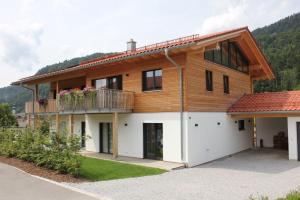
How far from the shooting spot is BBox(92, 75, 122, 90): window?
1803 cm

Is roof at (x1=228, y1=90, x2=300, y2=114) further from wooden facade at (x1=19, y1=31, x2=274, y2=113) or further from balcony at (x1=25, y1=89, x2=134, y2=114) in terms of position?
balcony at (x1=25, y1=89, x2=134, y2=114)

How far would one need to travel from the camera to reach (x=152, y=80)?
16188mm

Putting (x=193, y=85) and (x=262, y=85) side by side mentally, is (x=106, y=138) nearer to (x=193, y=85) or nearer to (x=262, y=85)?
(x=193, y=85)

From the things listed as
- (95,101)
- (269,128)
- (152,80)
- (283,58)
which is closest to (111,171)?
(95,101)

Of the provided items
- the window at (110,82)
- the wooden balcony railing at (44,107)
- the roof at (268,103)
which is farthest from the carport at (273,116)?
the wooden balcony railing at (44,107)

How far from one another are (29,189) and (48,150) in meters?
3.50

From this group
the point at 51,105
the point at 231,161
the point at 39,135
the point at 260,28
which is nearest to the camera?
the point at 39,135

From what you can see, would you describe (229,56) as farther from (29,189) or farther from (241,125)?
(29,189)

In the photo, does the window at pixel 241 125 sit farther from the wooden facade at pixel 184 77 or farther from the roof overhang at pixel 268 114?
the roof overhang at pixel 268 114

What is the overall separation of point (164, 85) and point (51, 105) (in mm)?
9891

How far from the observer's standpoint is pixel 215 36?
1538 centimetres

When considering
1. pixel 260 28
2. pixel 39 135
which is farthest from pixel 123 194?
pixel 260 28

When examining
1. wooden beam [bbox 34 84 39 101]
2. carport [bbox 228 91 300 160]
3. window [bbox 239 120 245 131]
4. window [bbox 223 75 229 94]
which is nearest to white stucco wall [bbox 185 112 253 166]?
window [bbox 239 120 245 131]

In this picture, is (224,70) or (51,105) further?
(51,105)
